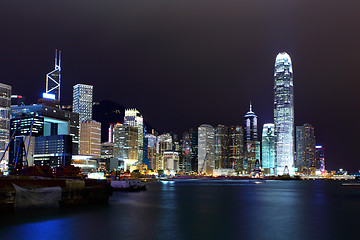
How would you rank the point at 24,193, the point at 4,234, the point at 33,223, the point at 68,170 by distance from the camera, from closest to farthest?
the point at 4,234, the point at 33,223, the point at 24,193, the point at 68,170

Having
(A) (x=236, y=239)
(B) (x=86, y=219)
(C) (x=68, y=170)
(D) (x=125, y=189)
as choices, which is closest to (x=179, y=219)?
(B) (x=86, y=219)

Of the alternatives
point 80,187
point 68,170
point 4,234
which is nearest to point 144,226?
point 4,234

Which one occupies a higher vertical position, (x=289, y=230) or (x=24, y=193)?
(x=24, y=193)

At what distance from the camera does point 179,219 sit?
60.7m

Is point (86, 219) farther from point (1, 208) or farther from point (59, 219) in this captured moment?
point (1, 208)

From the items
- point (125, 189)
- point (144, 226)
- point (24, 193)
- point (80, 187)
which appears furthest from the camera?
point (125, 189)

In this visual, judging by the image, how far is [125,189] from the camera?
5625 inches

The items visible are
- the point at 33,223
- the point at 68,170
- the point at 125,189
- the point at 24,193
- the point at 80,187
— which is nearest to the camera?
the point at 33,223

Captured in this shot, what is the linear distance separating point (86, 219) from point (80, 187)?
67.1ft

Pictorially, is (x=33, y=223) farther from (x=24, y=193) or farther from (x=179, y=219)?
(x=179, y=219)

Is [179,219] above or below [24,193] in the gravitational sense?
below

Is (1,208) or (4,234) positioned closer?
(4,234)

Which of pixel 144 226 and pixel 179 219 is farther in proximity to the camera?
pixel 179 219

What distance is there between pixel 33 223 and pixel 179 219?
70.2 ft
